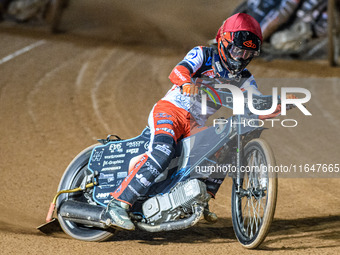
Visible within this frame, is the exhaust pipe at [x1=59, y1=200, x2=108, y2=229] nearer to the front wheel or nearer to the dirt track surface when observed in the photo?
the dirt track surface

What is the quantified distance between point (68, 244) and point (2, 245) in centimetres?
64

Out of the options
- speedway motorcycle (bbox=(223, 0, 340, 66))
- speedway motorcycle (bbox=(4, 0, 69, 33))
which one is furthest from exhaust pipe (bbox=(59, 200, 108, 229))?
speedway motorcycle (bbox=(4, 0, 69, 33))

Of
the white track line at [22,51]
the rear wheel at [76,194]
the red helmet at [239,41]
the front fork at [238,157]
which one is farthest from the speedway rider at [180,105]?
the white track line at [22,51]

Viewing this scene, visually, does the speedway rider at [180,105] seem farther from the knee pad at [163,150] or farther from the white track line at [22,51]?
the white track line at [22,51]

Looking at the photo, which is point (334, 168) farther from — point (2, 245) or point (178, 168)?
point (2, 245)

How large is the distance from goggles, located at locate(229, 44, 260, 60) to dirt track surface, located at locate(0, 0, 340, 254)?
185 cm

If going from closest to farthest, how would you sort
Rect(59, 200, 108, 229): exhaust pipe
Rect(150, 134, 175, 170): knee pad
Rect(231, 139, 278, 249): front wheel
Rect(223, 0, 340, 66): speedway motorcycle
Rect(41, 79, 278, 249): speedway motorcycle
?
Rect(231, 139, 278, 249): front wheel → Rect(41, 79, 278, 249): speedway motorcycle → Rect(150, 134, 175, 170): knee pad → Rect(59, 200, 108, 229): exhaust pipe → Rect(223, 0, 340, 66): speedway motorcycle

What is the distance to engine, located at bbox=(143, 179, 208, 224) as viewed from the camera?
5.93 m

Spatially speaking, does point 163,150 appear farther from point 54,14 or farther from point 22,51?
point 54,14

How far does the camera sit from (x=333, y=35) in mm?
14812

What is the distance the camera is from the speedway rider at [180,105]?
19.7ft

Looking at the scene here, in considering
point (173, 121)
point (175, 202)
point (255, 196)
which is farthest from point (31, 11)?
point (255, 196)

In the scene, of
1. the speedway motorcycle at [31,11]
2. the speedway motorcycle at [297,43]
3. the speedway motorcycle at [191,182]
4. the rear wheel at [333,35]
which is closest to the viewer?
the speedway motorcycle at [191,182]

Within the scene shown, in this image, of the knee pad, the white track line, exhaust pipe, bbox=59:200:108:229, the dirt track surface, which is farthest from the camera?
the white track line
